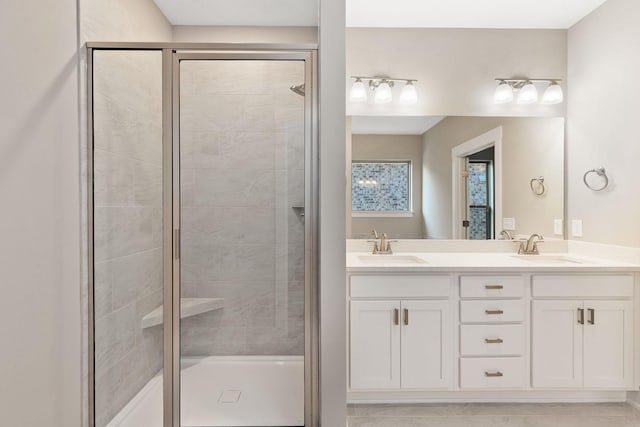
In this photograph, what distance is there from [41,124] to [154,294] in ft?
2.74

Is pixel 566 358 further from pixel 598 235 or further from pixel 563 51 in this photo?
pixel 563 51

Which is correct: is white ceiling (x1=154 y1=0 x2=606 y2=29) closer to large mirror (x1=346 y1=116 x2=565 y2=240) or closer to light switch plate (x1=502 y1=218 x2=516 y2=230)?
large mirror (x1=346 y1=116 x2=565 y2=240)

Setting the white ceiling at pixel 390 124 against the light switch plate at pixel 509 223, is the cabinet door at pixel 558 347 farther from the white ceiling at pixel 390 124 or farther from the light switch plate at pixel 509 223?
the white ceiling at pixel 390 124

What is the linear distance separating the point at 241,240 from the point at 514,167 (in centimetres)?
220

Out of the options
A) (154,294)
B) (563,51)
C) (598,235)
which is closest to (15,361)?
(154,294)

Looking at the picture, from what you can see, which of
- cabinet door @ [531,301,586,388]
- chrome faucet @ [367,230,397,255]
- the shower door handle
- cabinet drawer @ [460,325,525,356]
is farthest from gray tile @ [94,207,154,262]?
cabinet door @ [531,301,586,388]

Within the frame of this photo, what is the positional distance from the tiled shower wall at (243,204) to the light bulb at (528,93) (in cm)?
193

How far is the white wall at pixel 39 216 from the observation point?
47.0 inches

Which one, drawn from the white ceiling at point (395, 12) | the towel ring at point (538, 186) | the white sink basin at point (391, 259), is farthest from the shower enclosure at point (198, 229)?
the towel ring at point (538, 186)

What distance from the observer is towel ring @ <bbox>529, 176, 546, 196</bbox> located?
2777 mm

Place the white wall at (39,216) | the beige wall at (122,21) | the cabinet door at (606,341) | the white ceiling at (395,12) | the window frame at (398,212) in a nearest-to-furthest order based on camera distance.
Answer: the white wall at (39,216) < the beige wall at (122,21) < the cabinet door at (606,341) < the white ceiling at (395,12) < the window frame at (398,212)

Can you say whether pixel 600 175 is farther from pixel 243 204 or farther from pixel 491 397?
pixel 243 204

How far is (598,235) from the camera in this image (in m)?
2.50

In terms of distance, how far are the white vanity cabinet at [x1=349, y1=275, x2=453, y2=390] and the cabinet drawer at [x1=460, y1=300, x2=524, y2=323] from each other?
109mm
